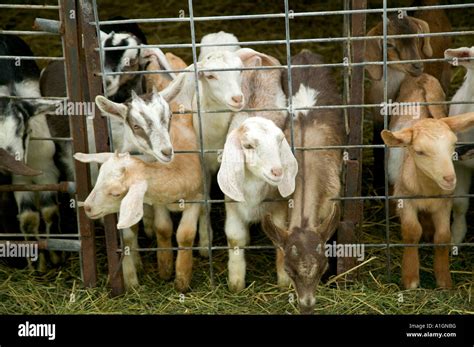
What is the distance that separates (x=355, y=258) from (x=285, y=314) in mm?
669

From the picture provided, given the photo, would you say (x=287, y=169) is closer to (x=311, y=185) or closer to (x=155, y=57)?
(x=311, y=185)

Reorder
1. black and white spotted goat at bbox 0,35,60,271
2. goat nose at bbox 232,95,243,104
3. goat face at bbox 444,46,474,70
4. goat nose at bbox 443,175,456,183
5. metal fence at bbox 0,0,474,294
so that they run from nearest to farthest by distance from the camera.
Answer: goat nose at bbox 443,175,456,183
metal fence at bbox 0,0,474,294
goat nose at bbox 232,95,243,104
goat face at bbox 444,46,474,70
black and white spotted goat at bbox 0,35,60,271

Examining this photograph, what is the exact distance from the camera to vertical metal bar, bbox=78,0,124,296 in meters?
5.02

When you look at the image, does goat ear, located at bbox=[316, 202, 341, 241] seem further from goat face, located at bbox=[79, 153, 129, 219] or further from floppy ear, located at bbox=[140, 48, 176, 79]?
floppy ear, located at bbox=[140, 48, 176, 79]

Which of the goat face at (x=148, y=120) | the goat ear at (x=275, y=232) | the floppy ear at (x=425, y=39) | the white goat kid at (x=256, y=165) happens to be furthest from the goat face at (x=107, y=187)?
the floppy ear at (x=425, y=39)

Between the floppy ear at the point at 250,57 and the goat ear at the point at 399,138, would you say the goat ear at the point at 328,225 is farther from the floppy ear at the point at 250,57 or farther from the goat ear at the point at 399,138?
the floppy ear at the point at 250,57

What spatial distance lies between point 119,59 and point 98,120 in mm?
554

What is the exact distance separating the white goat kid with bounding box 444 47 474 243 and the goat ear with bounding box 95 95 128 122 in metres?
1.86

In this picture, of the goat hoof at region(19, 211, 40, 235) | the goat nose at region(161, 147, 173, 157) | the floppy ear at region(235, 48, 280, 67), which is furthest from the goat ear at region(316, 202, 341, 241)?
the goat hoof at region(19, 211, 40, 235)

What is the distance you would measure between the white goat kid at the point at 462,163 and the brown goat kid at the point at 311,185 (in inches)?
27.8

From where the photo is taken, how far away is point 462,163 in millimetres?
5434

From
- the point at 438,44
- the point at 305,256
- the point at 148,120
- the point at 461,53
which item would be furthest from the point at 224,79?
the point at 438,44

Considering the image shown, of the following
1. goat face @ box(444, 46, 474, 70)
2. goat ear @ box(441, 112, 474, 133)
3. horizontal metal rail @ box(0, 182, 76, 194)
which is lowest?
horizontal metal rail @ box(0, 182, 76, 194)
